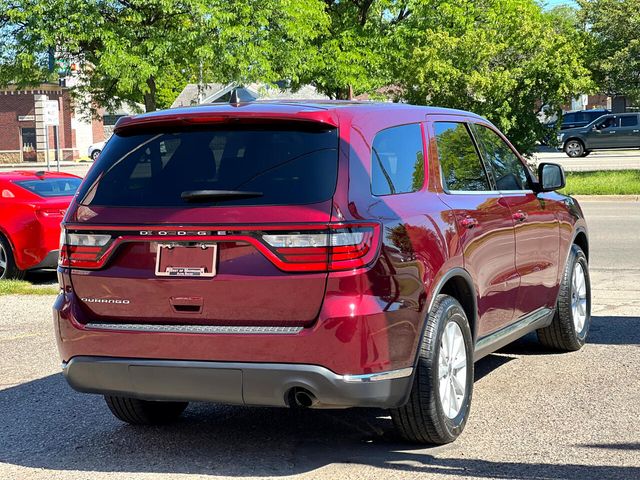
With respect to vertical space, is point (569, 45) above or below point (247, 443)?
above

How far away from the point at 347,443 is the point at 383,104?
186cm

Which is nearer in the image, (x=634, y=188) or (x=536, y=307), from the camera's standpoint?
(x=536, y=307)

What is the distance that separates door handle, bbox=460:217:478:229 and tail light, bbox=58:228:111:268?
1.92m

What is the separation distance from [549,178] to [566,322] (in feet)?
3.90

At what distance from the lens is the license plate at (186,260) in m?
4.84

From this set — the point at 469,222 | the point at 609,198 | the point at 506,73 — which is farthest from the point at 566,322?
the point at 506,73

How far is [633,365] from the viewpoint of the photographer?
7285mm

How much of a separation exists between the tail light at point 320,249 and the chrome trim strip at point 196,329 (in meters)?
0.29

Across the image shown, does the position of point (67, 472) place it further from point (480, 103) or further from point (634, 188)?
point (480, 103)

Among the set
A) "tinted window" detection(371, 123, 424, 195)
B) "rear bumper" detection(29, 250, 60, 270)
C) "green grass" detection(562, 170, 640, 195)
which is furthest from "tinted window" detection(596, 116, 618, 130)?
"tinted window" detection(371, 123, 424, 195)

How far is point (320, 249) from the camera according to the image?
468 cm

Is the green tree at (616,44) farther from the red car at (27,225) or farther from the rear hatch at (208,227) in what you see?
the rear hatch at (208,227)

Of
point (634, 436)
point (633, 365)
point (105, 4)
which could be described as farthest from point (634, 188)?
point (634, 436)

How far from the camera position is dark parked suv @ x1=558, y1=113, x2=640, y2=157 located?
47.1 meters
